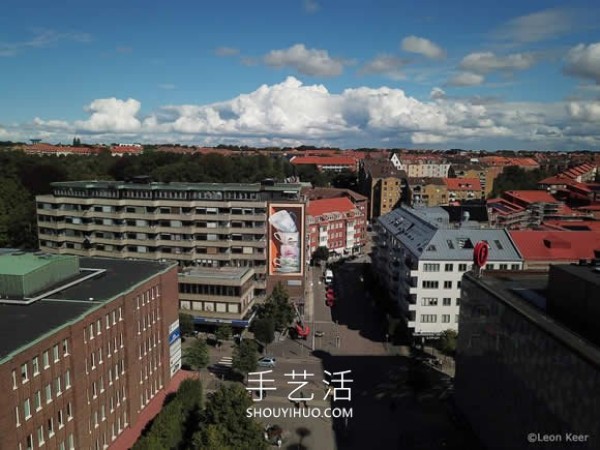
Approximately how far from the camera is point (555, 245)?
63.1 meters

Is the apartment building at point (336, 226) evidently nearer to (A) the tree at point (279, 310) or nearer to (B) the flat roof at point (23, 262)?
(A) the tree at point (279, 310)

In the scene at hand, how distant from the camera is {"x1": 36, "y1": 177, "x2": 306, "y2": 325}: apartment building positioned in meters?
71.9

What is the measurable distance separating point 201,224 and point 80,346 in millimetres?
39311

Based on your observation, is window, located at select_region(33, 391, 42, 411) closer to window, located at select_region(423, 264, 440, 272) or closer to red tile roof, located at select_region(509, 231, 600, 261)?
window, located at select_region(423, 264, 440, 272)

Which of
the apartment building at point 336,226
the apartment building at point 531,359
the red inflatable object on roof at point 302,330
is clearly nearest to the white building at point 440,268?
the red inflatable object on roof at point 302,330

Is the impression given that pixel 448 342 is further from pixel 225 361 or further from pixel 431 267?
pixel 225 361

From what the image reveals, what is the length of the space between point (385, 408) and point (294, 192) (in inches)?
1426

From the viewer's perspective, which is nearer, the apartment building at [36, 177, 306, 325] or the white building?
the white building

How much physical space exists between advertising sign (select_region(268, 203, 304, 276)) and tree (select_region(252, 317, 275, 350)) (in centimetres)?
1569

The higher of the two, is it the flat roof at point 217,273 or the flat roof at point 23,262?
the flat roof at point 23,262

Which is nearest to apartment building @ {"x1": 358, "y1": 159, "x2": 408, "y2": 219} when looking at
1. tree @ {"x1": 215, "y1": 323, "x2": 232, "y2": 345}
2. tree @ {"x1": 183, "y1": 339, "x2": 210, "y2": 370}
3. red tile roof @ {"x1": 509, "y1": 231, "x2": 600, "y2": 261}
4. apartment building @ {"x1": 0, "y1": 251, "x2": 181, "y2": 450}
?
red tile roof @ {"x1": 509, "y1": 231, "x2": 600, "y2": 261}

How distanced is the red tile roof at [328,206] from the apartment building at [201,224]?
32.0m

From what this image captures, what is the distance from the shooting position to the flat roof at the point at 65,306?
98.5 feet

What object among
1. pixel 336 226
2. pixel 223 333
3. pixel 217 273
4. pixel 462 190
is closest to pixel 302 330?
pixel 223 333
